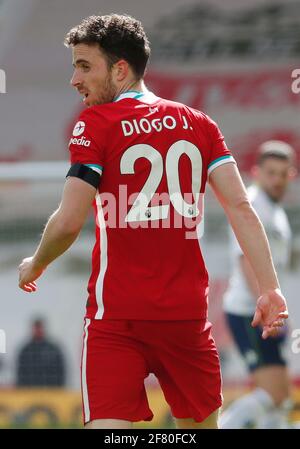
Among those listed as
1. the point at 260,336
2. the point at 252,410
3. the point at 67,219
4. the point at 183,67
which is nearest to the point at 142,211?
the point at 67,219

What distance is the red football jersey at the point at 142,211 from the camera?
13.1 ft

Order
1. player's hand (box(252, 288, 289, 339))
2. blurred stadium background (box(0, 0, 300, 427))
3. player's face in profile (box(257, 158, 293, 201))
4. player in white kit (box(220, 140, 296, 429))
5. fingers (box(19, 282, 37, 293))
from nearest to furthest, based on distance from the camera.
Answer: player's hand (box(252, 288, 289, 339))
fingers (box(19, 282, 37, 293))
player in white kit (box(220, 140, 296, 429))
player's face in profile (box(257, 158, 293, 201))
blurred stadium background (box(0, 0, 300, 427))

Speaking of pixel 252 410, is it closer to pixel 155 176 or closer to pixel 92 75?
pixel 155 176

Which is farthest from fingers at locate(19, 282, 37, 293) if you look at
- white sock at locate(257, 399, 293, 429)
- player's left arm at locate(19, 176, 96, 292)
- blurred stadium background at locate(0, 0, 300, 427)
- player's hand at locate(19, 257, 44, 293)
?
blurred stadium background at locate(0, 0, 300, 427)

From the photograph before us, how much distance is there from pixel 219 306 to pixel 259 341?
1.93 meters

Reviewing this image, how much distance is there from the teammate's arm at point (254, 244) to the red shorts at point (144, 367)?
0.84 ft

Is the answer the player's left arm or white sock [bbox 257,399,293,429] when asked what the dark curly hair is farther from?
white sock [bbox 257,399,293,429]

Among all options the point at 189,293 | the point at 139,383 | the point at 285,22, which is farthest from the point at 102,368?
the point at 285,22

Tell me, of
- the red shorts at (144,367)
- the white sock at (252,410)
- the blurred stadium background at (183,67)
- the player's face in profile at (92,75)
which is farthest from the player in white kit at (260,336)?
the blurred stadium background at (183,67)

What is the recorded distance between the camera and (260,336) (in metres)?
7.10

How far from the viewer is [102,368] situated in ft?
13.1

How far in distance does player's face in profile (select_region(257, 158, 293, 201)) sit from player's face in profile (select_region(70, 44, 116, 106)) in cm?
317

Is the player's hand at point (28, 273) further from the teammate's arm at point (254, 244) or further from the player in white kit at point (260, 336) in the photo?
the player in white kit at point (260, 336)

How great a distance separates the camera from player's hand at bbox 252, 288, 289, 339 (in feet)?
13.1
